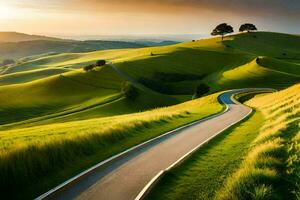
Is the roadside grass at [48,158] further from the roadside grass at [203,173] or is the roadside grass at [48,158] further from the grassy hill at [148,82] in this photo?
the grassy hill at [148,82]

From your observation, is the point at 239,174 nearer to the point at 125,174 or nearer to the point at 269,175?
the point at 269,175

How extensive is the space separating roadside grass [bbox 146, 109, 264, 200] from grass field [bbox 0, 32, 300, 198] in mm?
283

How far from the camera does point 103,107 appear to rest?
9538cm

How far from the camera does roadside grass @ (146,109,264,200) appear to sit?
12345 mm

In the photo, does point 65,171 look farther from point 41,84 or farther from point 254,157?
point 41,84

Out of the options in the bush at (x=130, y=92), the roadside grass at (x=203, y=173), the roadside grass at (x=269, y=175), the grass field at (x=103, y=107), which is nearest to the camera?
the roadside grass at (x=269, y=175)

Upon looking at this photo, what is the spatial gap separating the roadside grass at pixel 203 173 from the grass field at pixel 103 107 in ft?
0.93

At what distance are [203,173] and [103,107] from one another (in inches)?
3226

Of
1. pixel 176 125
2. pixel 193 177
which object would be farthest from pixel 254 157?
pixel 176 125

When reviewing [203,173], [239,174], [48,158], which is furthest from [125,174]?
A: [239,174]

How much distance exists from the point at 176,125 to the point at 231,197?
20.9 meters

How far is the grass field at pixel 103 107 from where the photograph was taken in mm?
15078

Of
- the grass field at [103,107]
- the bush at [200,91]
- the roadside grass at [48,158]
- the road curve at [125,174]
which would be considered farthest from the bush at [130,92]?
the roadside grass at [48,158]

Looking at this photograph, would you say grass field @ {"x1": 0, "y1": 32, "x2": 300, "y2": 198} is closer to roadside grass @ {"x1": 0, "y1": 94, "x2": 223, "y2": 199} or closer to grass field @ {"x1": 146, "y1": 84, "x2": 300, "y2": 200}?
roadside grass @ {"x1": 0, "y1": 94, "x2": 223, "y2": 199}
